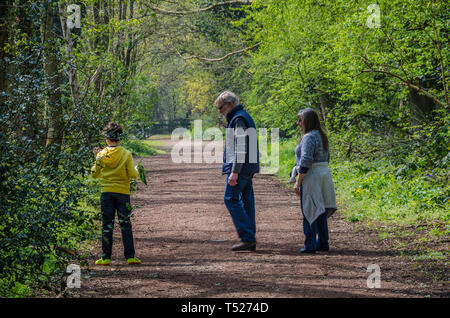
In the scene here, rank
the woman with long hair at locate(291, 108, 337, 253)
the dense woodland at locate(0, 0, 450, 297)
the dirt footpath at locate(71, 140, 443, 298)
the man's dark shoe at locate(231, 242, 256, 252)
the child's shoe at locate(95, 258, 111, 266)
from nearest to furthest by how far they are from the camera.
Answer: the dirt footpath at locate(71, 140, 443, 298) < the dense woodland at locate(0, 0, 450, 297) < the child's shoe at locate(95, 258, 111, 266) < the woman with long hair at locate(291, 108, 337, 253) < the man's dark shoe at locate(231, 242, 256, 252)

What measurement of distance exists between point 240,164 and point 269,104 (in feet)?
42.7

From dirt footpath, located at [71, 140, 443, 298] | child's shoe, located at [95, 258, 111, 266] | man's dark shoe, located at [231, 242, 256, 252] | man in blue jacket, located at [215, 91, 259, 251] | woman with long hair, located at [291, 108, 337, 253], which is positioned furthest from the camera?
man's dark shoe, located at [231, 242, 256, 252]

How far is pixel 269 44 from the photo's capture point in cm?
2020

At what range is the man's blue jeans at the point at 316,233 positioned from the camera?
791 cm

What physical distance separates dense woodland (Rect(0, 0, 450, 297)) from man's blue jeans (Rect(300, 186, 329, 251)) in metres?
1.83

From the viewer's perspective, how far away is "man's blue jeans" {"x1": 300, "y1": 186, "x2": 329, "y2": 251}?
7906 millimetres

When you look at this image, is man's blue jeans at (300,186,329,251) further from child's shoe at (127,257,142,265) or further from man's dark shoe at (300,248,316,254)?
child's shoe at (127,257,142,265)

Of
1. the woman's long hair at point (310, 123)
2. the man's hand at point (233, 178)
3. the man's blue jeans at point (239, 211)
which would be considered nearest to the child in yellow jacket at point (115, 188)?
the man's hand at point (233, 178)

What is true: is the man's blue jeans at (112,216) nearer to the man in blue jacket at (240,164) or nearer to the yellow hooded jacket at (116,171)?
the yellow hooded jacket at (116,171)

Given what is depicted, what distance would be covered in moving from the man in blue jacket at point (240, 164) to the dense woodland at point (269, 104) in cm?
148

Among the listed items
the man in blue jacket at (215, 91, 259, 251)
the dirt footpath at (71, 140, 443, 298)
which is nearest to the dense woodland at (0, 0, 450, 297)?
the dirt footpath at (71, 140, 443, 298)

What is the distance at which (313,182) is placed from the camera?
314 inches

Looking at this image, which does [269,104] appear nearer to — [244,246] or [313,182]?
[313,182]
